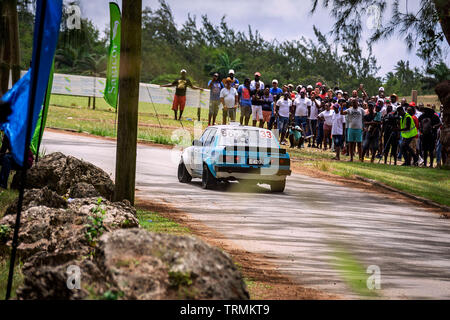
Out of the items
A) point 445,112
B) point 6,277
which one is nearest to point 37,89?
point 6,277

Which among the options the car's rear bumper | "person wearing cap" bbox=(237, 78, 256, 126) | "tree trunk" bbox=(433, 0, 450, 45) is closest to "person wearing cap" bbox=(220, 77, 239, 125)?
"person wearing cap" bbox=(237, 78, 256, 126)

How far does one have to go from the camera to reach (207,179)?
16.4 metres

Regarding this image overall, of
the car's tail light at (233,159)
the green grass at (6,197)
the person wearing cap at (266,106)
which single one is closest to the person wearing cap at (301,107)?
the person wearing cap at (266,106)

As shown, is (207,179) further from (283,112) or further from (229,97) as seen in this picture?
(283,112)

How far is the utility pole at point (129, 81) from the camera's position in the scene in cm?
1052

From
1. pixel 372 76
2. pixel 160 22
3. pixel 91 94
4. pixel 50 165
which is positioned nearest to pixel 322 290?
pixel 50 165

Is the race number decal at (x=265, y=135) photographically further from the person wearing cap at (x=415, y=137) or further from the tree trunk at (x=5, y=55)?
the person wearing cap at (x=415, y=137)

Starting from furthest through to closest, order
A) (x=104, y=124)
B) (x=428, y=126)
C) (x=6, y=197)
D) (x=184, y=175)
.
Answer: (x=104, y=124)
(x=428, y=126)
(x=184, y=175)
(x=6, y=197)

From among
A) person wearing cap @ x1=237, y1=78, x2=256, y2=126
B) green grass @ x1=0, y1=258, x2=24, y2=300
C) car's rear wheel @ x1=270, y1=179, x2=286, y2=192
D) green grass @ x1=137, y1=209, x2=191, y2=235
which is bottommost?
green grass @ x1=0, y1=258, x2=24, y2=300

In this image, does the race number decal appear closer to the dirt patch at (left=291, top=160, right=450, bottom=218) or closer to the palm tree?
the dirt patch at (left=291, top=160, right=450, bottom=218)

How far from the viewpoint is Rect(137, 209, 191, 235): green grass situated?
10562mm

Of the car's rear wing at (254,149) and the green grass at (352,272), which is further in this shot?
the car's rear wing at (254,149)

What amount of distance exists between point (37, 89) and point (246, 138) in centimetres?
1054

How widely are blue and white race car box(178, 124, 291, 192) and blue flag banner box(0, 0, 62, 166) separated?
9.39 meters
